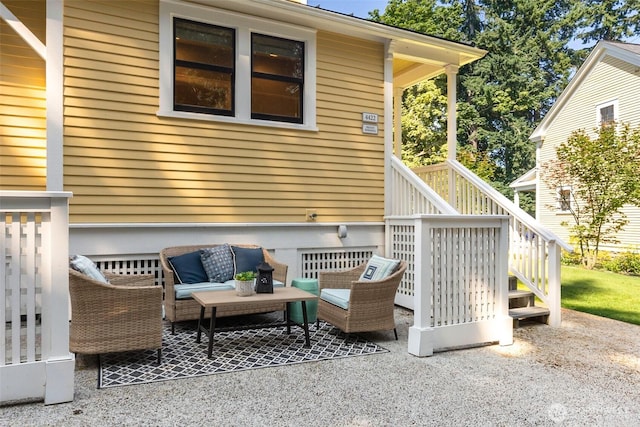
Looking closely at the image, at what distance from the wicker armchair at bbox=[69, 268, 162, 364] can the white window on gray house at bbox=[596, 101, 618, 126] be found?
44.8ft

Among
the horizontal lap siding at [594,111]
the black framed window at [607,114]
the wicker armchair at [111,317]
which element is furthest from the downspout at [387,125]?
the black framed window at [607,114]

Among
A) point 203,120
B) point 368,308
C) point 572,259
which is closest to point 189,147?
point 203,120

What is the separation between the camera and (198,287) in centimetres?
457

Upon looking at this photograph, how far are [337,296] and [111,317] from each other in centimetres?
213

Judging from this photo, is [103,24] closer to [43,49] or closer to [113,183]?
[43,49]

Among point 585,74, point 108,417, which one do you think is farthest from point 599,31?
point 108,417

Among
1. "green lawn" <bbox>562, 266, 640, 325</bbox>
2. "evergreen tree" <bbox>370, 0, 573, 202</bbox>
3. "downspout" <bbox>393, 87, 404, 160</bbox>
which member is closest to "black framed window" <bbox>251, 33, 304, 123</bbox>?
"downspout" <bbox>393, 87, 404, 160</bbox>

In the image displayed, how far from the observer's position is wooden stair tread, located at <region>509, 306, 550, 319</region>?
5.07 meters

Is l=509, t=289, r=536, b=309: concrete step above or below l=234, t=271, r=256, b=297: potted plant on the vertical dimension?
below

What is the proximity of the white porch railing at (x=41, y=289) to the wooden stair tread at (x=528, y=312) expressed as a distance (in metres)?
4.55

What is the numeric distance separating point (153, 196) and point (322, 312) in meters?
2.42

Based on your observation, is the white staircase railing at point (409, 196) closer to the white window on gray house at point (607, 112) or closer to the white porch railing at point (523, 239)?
the white porch railing at point (523, 239)

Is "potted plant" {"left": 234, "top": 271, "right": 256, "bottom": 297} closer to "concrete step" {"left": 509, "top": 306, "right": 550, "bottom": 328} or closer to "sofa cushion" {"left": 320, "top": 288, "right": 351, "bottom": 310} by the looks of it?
"sofa cushion" {"left": 320, "top": 288, "right": 351, "bottom": 310}

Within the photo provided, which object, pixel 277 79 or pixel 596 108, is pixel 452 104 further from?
pixel 596 108
